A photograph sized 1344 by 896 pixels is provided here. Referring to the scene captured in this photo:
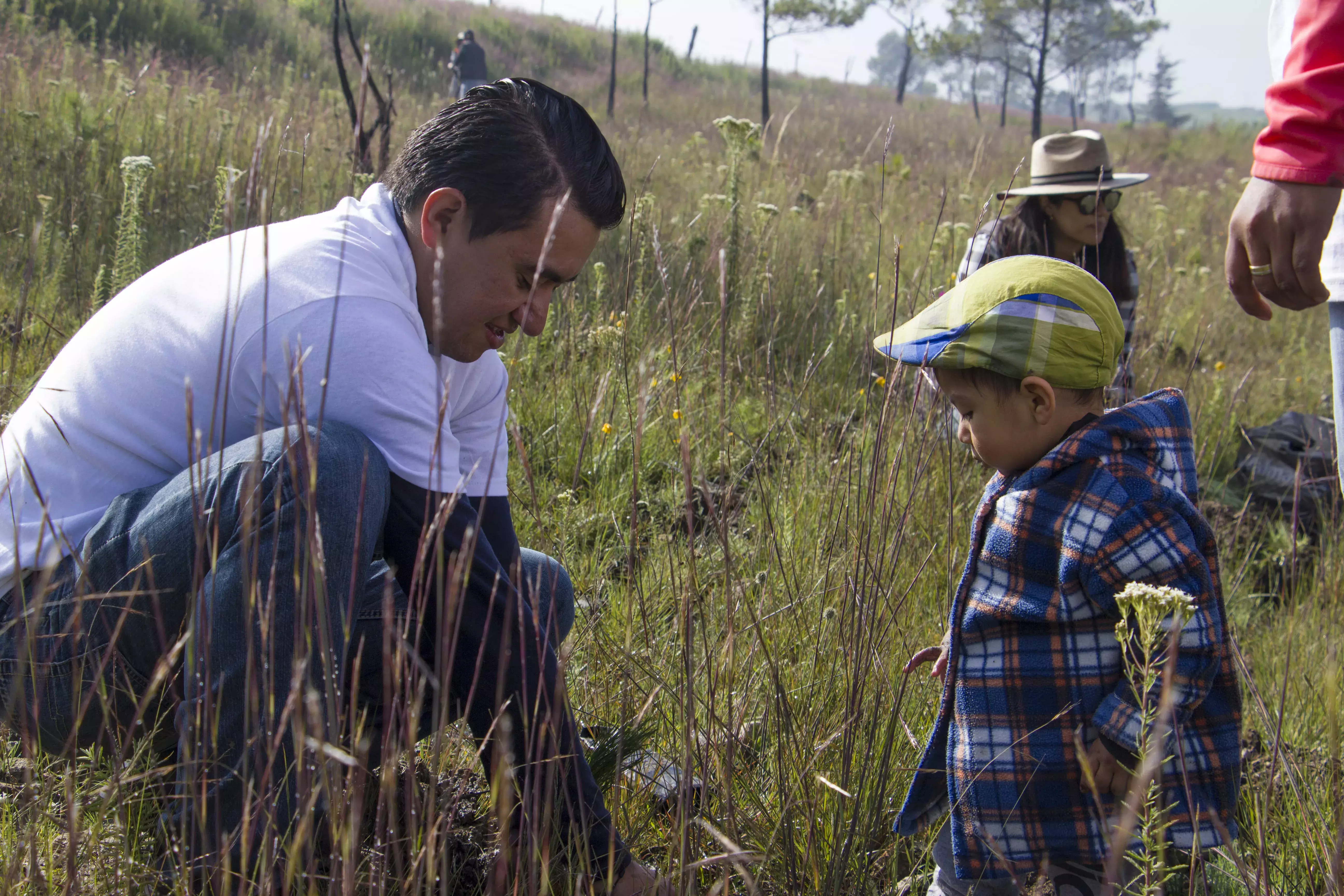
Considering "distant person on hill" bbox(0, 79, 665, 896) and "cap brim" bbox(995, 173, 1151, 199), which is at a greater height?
"cap brim" bbox(995, 173, 1151, 199)

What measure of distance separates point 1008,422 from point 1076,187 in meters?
2.13

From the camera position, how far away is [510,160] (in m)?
1.50

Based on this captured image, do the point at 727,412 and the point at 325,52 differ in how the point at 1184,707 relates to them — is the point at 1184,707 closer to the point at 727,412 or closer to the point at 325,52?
the point at 727,412

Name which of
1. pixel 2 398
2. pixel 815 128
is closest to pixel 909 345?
pixel 2 398

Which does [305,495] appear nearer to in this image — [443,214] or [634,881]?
[443,214]

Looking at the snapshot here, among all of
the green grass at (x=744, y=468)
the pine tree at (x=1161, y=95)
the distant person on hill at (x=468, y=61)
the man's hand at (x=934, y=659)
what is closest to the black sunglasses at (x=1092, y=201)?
the green grass at (x=744, y=468)

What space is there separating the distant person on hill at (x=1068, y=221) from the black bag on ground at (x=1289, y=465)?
719 millimetres

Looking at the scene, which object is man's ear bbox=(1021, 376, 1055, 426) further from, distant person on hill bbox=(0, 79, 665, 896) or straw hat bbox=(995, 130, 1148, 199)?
straw hat bbox=(995, 130, 1148, 199)

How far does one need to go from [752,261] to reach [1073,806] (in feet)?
9.75

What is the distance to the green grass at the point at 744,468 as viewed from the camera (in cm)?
132

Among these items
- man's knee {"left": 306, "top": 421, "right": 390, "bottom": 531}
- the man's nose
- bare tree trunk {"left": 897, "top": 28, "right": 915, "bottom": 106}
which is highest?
bare tree trunk {"left": 897, "top": 28, "right": 915, "bottom": 106}

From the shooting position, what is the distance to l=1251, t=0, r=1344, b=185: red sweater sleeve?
1.32 m

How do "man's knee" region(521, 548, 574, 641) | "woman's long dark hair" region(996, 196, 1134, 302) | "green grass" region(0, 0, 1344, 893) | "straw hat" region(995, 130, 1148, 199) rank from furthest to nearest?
"woman's long dark hair" region(996, 196, 1134, 302)
"straw hat" region(995, 130, 1148, 199)
"man's knee" region(521, 548, 574, 641)
"green grass" region(0, 0, 1344, 893)

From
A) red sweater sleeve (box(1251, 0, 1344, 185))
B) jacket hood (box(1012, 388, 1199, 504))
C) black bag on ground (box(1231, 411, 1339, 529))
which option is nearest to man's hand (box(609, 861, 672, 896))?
jacket hood (box(1012, 388, 1199, 504))
